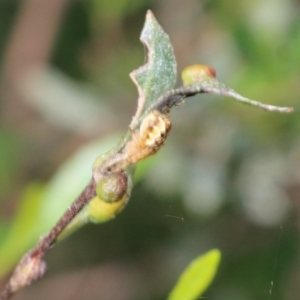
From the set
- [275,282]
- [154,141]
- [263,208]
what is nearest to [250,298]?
[275,282]

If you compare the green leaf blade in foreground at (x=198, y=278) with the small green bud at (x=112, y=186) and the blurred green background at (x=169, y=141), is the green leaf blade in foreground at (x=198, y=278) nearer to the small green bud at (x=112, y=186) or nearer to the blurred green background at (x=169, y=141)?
the small green bud at (x=112, y=186)

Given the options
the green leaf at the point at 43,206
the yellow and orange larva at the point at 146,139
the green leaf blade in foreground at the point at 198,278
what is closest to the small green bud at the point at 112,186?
the yellow and orange larva at the point at 146,139

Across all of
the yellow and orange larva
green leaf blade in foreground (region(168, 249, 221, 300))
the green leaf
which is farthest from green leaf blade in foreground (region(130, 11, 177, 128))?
the green leaf

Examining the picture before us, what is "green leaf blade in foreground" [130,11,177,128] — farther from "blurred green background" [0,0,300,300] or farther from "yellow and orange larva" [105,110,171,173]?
"blurred green background" [0,0,300,300]

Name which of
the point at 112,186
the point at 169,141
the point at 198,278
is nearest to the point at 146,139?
the point at 112,186

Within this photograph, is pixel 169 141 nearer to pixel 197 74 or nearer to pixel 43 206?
pixel 43 206

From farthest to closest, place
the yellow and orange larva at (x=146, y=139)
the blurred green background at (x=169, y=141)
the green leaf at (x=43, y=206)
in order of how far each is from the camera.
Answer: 1. the blurred green background at (x=169, y=141)
2. the green leaf at (x=43, y=206)
3. the yellow and orange larva at (x=146, y=139)
